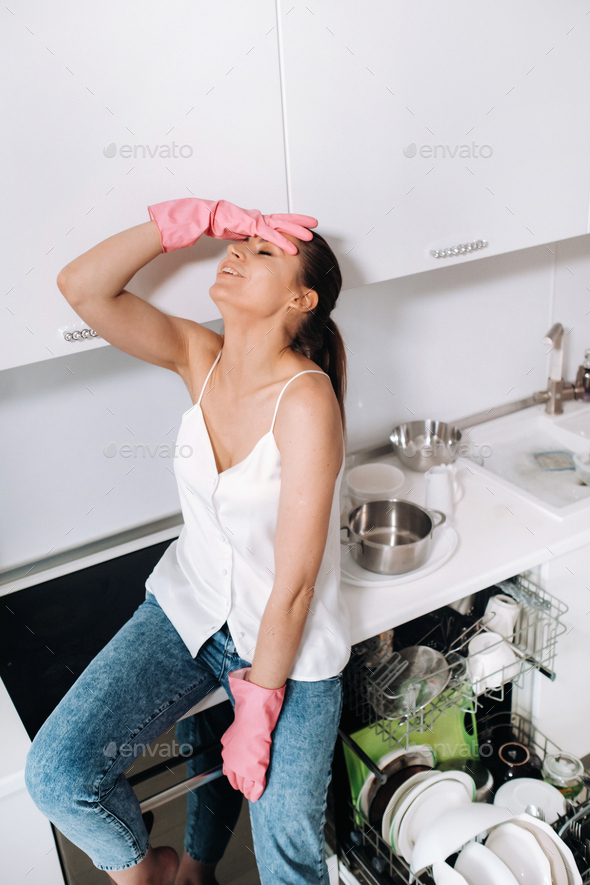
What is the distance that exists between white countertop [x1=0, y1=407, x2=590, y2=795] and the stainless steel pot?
0.05 metres

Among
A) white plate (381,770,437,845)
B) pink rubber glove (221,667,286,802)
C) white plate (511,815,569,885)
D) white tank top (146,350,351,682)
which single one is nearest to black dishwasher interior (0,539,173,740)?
white tank top (146,350,351,682)

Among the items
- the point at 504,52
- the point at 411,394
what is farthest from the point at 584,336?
the point at 504,52

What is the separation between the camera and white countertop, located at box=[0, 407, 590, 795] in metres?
1.41

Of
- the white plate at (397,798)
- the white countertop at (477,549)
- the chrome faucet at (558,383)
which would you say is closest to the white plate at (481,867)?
the white plate at (397,798)

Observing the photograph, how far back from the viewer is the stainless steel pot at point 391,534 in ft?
4.91

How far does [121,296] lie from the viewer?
1.22 metres

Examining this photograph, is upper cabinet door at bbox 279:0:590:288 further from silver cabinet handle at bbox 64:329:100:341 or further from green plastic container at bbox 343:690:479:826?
green plastic container at bbox 343:690:479:826

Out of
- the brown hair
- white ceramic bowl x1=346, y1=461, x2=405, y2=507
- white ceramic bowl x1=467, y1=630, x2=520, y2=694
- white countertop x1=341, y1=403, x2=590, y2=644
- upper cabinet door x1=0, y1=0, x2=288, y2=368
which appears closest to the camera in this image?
upper cabinet door x1=0, y1=0, x2=288, y2=368

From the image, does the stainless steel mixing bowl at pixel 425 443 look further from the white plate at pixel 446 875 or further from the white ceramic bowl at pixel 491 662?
the white plate at pixel 446 875

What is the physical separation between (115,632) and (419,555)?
63 cm

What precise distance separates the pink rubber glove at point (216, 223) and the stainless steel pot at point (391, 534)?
63 centimetres

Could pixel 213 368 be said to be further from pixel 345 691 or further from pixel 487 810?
pixel 487 810

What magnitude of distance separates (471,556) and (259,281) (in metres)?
0.77

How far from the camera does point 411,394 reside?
6.60 ft
